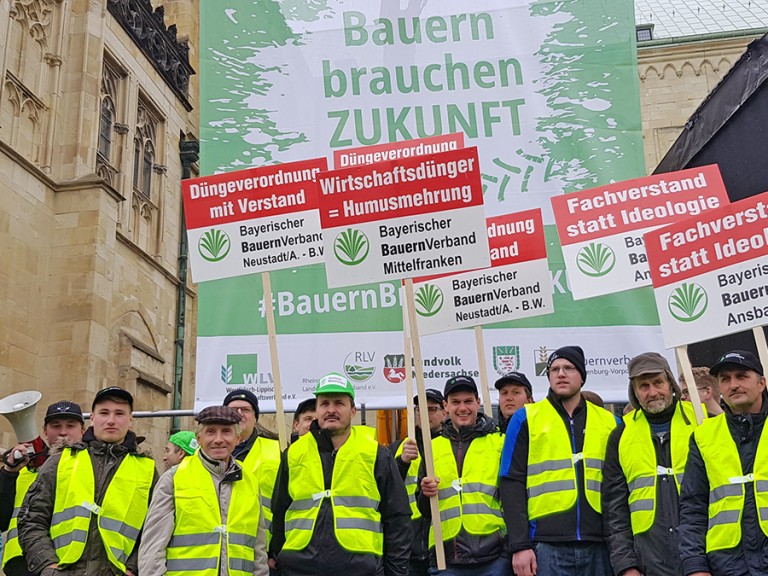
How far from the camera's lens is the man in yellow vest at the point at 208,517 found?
4.35 metres

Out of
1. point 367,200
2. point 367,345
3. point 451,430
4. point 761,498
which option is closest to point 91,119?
point 367,345

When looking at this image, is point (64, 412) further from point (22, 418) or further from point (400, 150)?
point (400, 150)

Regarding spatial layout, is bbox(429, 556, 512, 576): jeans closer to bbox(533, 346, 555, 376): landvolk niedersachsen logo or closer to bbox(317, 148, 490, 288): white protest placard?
bbox(317, 148, 490, 288): white protest placard

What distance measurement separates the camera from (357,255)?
18.4ft

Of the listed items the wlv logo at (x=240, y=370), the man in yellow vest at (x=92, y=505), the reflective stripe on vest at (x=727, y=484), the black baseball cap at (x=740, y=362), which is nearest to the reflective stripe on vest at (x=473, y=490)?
the reflective stripe on vest at (x=727, y=484)

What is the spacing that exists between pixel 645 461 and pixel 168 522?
8.03 feet

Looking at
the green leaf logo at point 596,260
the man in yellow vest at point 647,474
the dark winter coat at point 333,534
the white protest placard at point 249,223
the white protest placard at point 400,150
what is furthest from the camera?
the white protest placard at point 400,150

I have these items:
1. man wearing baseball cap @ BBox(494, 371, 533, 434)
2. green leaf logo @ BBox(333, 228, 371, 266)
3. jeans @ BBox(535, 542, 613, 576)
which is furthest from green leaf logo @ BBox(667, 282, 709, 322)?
green leaf logo @ BBox(333, 228, 371, 266)

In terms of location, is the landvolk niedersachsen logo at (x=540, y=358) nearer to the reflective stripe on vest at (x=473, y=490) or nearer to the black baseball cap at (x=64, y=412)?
the reflective stripe on vest at (x=473, y=490)

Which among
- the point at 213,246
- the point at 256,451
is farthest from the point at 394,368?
the point at 256,451

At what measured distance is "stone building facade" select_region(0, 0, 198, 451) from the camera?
13.0m

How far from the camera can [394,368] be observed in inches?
325

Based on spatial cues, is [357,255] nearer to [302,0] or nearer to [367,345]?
[367,345]

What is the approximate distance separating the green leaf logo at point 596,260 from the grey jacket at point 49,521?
11.6ft
